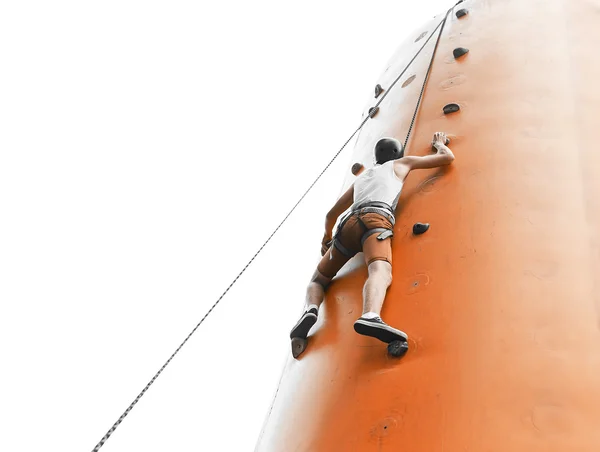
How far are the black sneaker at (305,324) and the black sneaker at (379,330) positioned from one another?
32.2 inches

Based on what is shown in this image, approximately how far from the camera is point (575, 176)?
4109 mm

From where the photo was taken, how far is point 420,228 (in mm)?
4105

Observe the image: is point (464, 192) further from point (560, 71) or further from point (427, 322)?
point (560, 71)

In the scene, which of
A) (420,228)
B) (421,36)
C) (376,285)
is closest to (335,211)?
(420,228)

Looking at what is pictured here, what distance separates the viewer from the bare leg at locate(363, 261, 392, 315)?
356 centimetres

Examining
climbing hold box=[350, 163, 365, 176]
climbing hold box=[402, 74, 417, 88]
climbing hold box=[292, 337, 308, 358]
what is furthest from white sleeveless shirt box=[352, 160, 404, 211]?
climbing hold box=[402, 74, 417, 88]

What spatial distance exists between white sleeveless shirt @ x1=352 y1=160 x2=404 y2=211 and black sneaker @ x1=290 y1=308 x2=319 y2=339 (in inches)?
30.4

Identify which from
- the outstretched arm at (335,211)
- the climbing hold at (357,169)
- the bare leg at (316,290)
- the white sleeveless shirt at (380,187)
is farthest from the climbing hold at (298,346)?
the climbing hold at (357,169)

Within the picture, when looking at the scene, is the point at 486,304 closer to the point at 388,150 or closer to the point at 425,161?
the point at 425,161

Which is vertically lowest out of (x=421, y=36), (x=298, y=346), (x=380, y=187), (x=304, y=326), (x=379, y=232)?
(x=421, y=36)

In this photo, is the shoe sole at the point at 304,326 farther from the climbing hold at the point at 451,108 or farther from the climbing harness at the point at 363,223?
the climbing hold at the point at 451,108

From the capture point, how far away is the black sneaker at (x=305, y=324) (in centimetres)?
407

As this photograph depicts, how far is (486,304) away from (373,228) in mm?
1041

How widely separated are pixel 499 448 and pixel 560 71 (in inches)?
159
